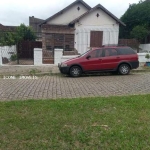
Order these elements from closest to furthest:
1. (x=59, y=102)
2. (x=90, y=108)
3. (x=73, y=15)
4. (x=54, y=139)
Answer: (x=54, y=139)
(x=90, y=108)
(x=59, y=102)
(x=73, y=15)

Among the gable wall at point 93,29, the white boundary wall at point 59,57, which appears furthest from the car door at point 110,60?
the gable wall at point 93,29

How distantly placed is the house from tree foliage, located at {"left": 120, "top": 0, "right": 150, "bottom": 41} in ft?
11.7

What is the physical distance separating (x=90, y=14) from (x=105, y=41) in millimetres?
3674

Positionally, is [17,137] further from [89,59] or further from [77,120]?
[89,59]

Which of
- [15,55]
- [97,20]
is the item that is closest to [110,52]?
[15,55]

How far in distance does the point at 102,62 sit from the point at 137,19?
2079 centimetres

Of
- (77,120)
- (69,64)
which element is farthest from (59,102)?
(69,64)

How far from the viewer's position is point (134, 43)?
902 inches

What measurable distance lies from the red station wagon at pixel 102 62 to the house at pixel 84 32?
11.1 m

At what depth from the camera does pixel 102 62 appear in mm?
12000

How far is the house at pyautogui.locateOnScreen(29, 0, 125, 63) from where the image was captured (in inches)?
909

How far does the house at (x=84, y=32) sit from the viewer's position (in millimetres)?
23078

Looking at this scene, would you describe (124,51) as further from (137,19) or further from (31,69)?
(137,19)

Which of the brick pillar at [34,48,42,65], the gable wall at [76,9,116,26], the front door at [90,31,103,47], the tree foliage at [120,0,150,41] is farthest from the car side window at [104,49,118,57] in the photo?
the tree foliage at [120,0,150,41]
